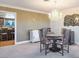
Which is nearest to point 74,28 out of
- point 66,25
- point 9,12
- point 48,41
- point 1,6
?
point 66,25

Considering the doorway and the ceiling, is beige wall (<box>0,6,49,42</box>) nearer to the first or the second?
the doorway

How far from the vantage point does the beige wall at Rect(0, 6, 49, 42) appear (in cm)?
648

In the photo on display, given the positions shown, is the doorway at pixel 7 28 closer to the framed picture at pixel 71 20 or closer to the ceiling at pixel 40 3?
the ceiling at pixel 40 3

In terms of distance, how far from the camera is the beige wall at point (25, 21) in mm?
6477

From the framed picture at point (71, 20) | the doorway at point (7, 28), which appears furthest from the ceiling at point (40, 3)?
the framed picture at point (71, 20)

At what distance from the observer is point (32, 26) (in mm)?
7402

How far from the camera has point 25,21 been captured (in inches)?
273

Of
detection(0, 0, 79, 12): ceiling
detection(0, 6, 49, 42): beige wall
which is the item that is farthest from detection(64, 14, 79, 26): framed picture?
detection(0, 6, 49, 42): beige wall

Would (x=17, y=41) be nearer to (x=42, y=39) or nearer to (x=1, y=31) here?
(x=1, y=31)

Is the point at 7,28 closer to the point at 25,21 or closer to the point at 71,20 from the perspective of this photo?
the point at 25,21

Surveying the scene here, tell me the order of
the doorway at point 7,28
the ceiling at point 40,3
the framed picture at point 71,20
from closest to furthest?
the ceiling at point 40,3
the doorway at point 7,28
the framed picture at point 71,20

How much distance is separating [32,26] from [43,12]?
164 centimetres

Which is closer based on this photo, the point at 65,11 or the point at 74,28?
the point at 74,28

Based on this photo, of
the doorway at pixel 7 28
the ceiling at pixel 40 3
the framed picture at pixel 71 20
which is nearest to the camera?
the ceiling at pixel 40 3
